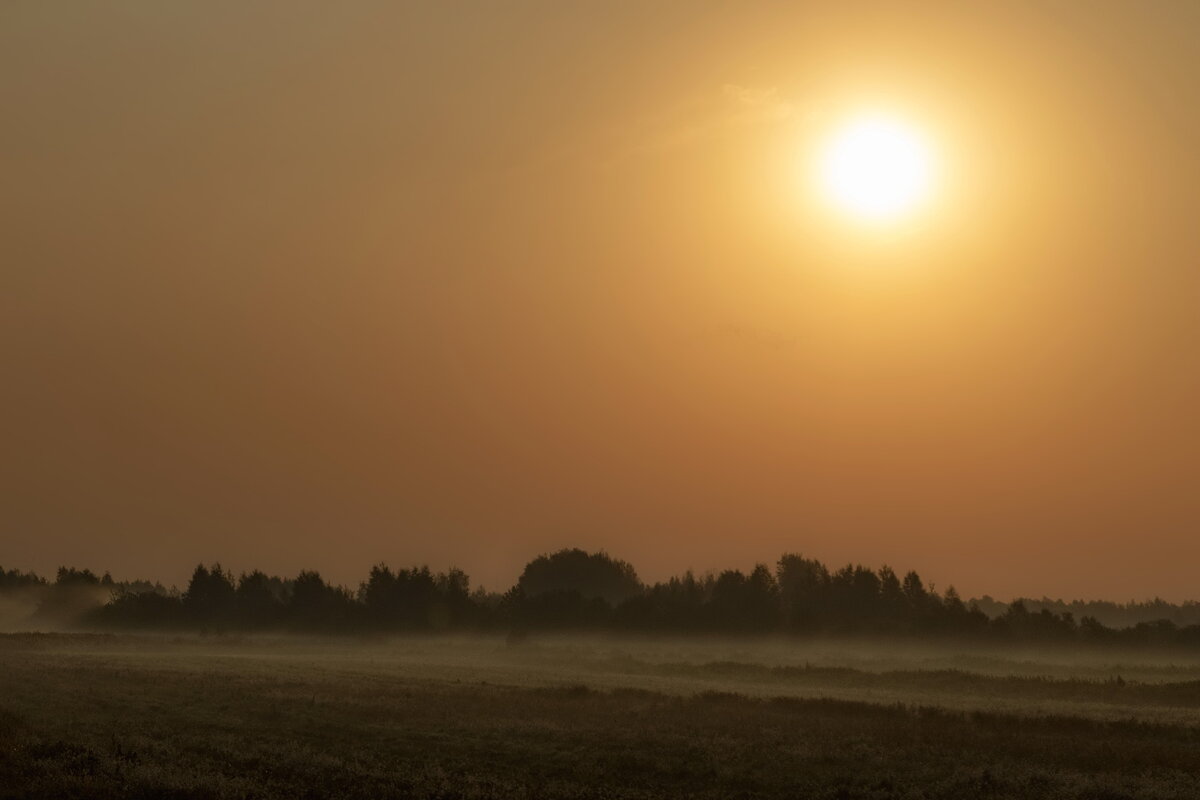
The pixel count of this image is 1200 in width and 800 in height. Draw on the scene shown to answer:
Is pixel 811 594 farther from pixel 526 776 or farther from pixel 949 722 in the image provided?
pixel 526 776

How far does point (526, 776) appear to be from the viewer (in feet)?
87.9

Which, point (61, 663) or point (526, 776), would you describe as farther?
point (61, 663)

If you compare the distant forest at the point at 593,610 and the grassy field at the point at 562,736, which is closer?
the grassy field at the point at 562,736

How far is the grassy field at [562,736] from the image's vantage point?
2533cm

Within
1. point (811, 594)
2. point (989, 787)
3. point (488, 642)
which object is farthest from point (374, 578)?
point (989, 787)

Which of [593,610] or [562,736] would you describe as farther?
[593,610]

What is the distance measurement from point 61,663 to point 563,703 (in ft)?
118

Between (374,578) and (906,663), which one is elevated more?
(374,578)

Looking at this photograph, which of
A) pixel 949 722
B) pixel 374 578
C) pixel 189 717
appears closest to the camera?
pixel 189 717

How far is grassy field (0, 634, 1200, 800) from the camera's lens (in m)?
25.3

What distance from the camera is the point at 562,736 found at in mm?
32938

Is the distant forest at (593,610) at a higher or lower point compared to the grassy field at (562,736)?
higher

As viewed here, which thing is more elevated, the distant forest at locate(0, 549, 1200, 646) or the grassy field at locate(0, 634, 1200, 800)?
the distant forest at locate(0, 549, 1200, 646)

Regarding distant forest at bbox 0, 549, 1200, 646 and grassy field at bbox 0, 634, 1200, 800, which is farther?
distant forest at bbox 0, 549, 1200, 646
